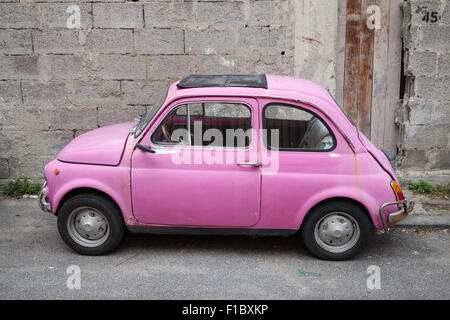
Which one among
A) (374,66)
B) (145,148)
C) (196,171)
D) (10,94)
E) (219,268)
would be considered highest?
(374,66)

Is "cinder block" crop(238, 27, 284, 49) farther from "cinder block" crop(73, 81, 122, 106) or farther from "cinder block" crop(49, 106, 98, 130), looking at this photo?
"cinder block" crop(49, 106, 98, 130)

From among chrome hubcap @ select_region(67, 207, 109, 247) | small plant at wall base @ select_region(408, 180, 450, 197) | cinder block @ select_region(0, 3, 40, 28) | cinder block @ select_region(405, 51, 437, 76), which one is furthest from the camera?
small plant at wall base @ select_region(408, 180, 450, 197)

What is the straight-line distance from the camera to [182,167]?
4793mm

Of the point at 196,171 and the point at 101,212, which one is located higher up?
the point at 196,171

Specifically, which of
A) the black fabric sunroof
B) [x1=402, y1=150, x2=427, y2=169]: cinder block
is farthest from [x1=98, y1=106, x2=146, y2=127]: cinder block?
[x1=402, y1=150, x2=427, y2=169]: cinder block

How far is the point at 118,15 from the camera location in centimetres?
670

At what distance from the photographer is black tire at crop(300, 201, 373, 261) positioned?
15.8 ft

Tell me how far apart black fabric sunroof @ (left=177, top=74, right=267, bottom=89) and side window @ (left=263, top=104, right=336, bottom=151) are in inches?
12.3

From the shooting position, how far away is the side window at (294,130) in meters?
4.82

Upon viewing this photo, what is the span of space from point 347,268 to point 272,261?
0.73m

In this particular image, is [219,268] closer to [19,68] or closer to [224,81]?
[224,81]

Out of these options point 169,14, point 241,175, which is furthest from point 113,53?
point 241,175

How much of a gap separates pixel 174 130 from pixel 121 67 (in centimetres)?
238

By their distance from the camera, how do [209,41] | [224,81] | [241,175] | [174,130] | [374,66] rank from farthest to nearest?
1. [374,66]
2. [209,41]
3. [224,81]
4. [174,130]
5. [241,175]
